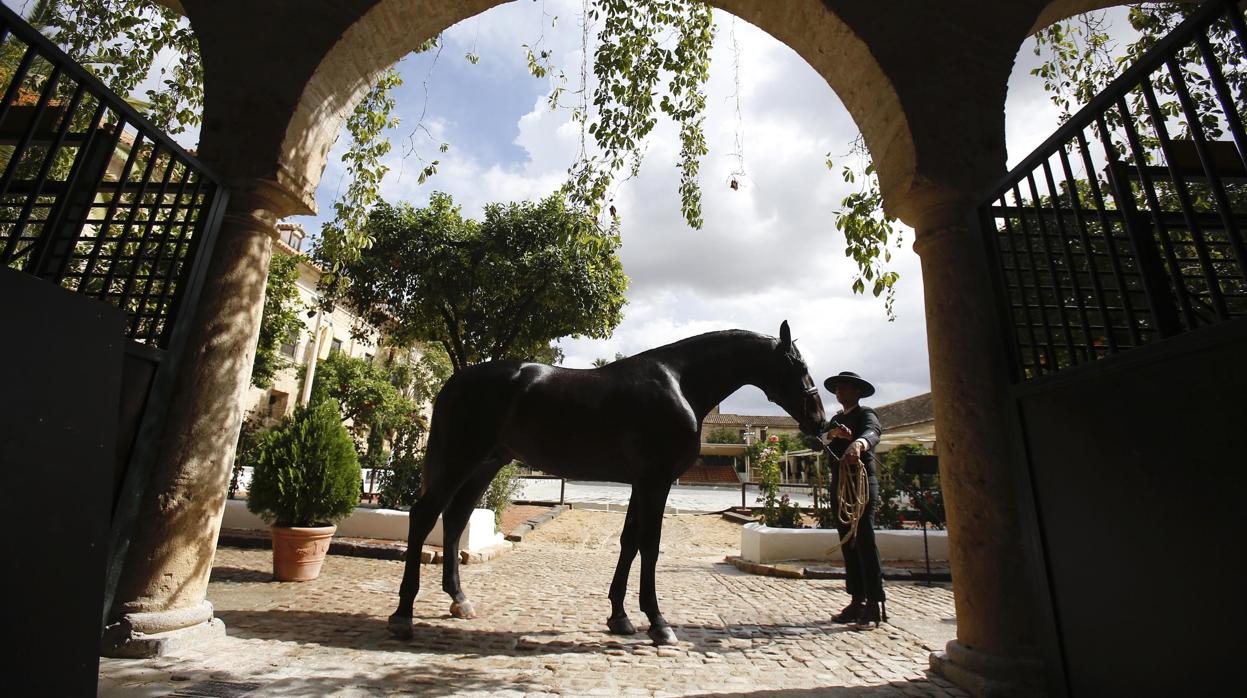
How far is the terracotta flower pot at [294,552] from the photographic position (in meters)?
5.70

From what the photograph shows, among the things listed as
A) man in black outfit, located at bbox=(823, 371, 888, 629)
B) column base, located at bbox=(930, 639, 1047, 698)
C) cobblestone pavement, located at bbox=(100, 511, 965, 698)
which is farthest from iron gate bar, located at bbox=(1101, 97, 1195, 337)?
man in black outfit, located at bbox=(823, 371, 888, 629)

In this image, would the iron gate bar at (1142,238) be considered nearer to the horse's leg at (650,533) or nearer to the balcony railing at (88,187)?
the horse's leg at (650,533)

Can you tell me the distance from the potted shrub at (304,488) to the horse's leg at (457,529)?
218 cm

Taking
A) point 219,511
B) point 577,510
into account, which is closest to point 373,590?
point 219,511

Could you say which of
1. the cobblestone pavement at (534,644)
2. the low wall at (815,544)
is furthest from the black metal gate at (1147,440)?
the low wall at (815,544)

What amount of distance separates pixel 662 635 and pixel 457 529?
5.71 ft

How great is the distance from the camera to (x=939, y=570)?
24.8ft

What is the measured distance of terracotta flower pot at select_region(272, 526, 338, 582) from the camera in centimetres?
570

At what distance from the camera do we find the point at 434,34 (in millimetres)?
4223

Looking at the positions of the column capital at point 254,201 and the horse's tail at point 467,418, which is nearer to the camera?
the column capital at point 254,201

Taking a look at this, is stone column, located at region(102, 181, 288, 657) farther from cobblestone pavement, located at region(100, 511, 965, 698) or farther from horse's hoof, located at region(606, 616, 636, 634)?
horse's hoof, located at region(606, 616, 636, 634)

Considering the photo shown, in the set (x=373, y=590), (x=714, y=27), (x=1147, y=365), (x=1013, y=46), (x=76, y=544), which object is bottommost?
(x=373, y=590)

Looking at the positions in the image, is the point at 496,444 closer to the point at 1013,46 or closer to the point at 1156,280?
the point at 1156,280

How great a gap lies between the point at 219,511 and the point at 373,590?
2331 mm
